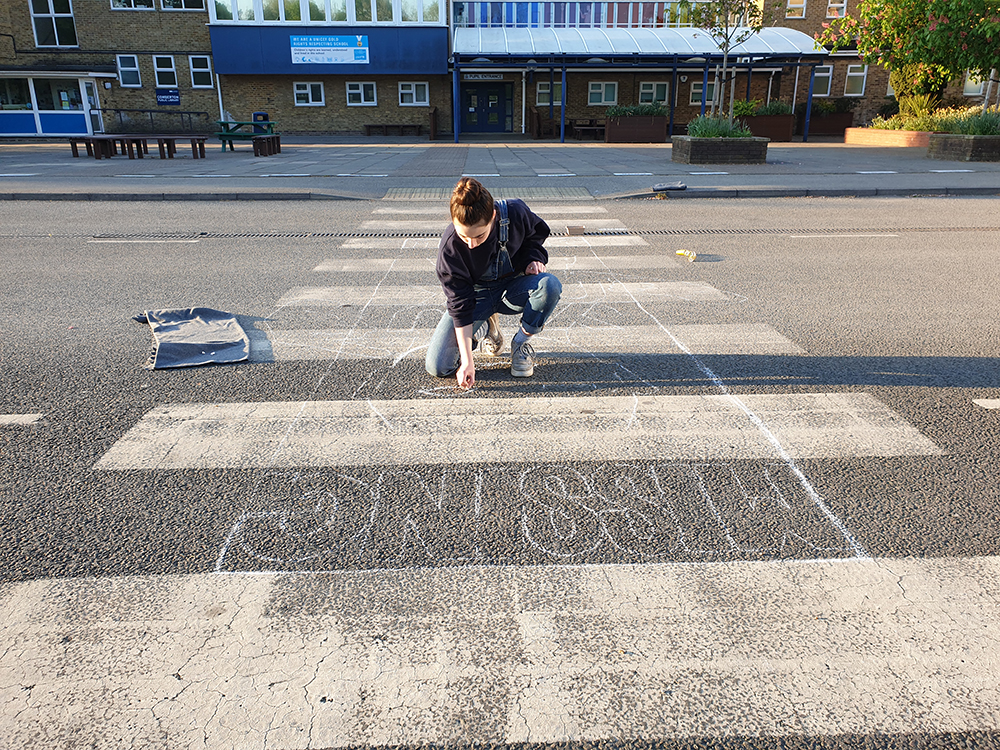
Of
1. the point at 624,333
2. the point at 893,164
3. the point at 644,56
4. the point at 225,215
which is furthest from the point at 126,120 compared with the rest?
the point at 624,333

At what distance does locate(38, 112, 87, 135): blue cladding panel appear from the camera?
32344 millimetres

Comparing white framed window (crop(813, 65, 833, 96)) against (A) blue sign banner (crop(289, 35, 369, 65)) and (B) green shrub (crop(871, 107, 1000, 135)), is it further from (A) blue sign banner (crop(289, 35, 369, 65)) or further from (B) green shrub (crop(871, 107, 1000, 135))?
(A) blue sign banner (crop(289, 35, 369, 65))

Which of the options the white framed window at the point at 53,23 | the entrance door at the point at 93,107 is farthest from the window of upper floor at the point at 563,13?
the white framed window at the point at 53,23

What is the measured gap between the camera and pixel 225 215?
1138 centimetres

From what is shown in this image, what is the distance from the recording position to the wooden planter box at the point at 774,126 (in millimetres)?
27625

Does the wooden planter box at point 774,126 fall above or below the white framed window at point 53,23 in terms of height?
below

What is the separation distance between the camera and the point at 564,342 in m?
5.26

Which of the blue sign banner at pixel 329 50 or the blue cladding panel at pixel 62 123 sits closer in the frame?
the blue cladding panel at pixel 62 123

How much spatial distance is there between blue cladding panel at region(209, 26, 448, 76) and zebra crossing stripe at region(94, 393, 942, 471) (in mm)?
33019

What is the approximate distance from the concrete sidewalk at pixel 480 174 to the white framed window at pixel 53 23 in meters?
12.6

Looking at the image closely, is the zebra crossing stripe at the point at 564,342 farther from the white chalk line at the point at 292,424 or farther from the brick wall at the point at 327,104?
the brick wall at the point at 327,104

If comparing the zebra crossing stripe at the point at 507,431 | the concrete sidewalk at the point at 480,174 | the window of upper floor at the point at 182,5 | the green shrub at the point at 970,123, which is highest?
the window of upper floor at the point at 182,5

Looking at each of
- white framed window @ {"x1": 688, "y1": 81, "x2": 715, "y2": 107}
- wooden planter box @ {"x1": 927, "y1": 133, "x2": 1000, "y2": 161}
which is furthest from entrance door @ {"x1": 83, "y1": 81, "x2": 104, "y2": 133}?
wooden planter box @ {"x1": 927, "y1": 133, "x2": 1000, "y2": 161}

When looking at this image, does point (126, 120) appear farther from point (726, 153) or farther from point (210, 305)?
point (210, 305)
